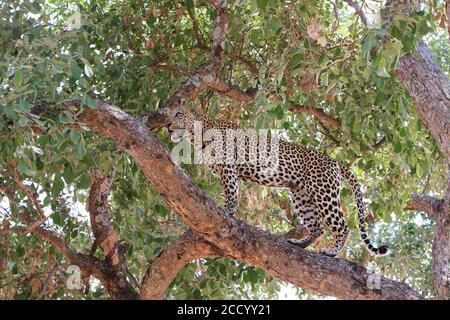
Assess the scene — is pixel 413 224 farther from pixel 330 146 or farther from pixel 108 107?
pixel 108 107

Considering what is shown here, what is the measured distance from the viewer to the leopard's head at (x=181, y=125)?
7.03m

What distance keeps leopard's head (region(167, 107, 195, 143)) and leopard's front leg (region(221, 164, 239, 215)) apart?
1.65 ft

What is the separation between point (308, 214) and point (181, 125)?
130 cm

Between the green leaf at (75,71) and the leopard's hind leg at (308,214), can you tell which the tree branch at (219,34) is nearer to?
the leopard's hind leg at (308,214)

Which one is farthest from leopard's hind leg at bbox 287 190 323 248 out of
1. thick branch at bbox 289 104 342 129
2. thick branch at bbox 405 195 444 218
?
thick branch at bbox 405 195 444 218

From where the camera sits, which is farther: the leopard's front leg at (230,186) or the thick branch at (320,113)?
the thick branch at (320,113)

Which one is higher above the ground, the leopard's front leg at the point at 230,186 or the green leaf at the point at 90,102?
the green leaf at the point at 90,102

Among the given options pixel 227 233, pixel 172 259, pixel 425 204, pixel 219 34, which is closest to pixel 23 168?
pixel 227 233

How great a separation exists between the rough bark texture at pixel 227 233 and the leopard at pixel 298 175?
94 centimetres

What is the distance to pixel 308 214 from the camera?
705cm

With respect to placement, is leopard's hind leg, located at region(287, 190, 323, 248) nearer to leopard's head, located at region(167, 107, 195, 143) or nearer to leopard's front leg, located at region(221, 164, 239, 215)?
leopard's front leg, located at region(221, 164, 239, 215)

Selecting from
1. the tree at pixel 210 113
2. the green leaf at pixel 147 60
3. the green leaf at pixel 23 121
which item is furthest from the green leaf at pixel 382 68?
the green leaf at pixel 147 60

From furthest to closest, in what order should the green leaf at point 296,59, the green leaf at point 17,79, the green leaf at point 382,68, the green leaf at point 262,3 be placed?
the green leaf at point 296,59, the green leaf at point 262,3, the green leaf at point 17,79, the green leaf at point 382,68
